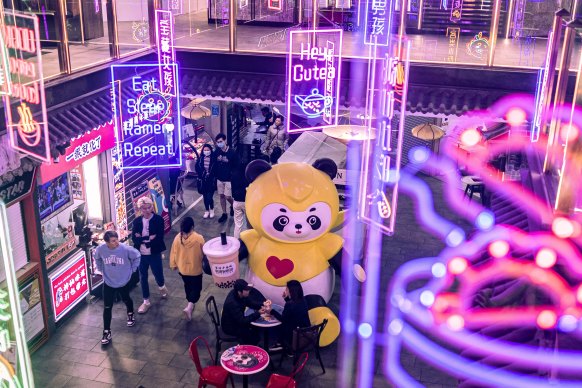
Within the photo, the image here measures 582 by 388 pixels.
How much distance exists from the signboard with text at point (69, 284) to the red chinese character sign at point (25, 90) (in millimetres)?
2980

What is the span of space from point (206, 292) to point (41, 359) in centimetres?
294

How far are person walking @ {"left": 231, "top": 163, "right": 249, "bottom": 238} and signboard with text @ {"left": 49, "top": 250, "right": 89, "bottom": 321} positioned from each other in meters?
3.16

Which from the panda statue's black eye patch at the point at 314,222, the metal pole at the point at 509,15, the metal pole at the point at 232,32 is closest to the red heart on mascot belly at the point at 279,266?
the panda statue's black eye patch at the point at 314,222

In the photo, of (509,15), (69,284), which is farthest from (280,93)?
(509,15)

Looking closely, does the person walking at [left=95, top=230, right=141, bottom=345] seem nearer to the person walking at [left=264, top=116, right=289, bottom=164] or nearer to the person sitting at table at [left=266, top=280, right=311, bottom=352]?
the person sitting at table at [left=266, top=280, right=311, bottom=352]

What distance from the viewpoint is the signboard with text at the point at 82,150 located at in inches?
365

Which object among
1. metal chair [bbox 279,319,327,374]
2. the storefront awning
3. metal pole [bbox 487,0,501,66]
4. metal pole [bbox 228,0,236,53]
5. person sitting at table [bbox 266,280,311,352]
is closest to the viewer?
metal chair [bbox 279,319,327,374]

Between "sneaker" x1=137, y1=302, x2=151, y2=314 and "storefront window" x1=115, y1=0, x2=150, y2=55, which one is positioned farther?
"storefront window" x1=115, y1=0, x2=150, y2=55

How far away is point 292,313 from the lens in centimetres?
874

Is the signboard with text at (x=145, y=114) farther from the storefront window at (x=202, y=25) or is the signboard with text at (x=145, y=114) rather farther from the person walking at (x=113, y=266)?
the storefront window at (x=202, y=25)

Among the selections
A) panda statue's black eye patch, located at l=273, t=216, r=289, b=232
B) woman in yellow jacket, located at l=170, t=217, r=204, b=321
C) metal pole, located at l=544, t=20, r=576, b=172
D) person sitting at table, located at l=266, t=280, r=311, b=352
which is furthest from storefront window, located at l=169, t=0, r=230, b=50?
metal pole, located at l=544, t=20, r=576, b=172

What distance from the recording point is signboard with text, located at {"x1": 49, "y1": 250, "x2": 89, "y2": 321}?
31.9 ft

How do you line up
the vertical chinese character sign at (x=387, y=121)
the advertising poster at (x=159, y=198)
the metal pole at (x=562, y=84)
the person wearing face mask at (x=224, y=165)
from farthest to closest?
the person wearing face mask at (x=224, y=165) → the advertising poster at (x=159, y=198) → the vertical chinese character sign at (x=387, y=121) → the metal pole at (x=562, y=84)

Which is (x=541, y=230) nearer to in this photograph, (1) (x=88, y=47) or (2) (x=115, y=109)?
(2) (x=115, y=109)
